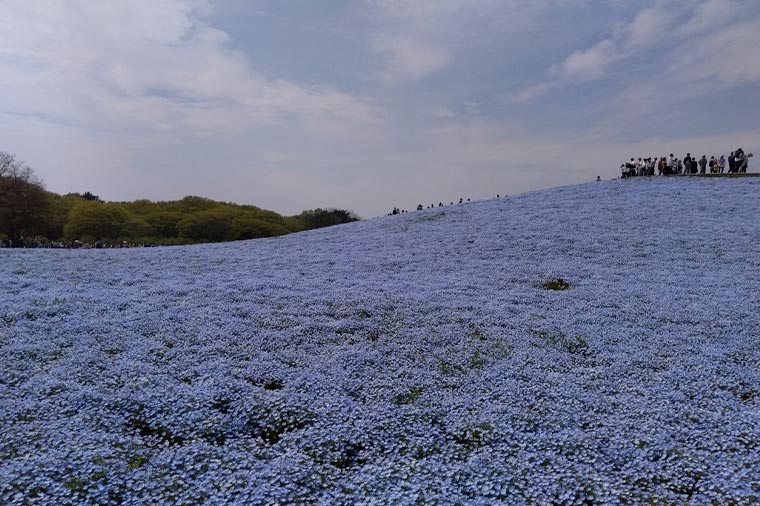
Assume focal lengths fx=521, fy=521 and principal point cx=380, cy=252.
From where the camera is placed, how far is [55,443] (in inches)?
262

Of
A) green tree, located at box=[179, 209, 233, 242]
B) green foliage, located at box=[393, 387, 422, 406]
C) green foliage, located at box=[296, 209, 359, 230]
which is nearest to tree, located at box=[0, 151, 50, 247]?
green tree, located at box=[179, 209, 233, 242]

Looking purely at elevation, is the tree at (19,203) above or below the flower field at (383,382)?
above

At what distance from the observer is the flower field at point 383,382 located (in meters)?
6.22

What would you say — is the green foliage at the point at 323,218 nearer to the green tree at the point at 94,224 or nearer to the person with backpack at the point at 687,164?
the green tree at the point at 94,224

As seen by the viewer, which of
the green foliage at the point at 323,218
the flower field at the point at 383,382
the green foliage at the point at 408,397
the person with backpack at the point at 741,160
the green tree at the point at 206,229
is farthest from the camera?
the green foliage at the point at 323,218

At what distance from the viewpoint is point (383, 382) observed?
884cm

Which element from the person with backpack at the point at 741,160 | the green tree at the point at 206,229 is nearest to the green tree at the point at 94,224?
the green tree at the point at 206,229

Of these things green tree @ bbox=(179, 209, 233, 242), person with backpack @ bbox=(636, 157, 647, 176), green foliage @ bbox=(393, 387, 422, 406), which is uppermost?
person with backpack @ bbox=(636, 157, 647, 176)

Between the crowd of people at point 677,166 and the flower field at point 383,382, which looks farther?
Result: the crowd of people at point 677,166

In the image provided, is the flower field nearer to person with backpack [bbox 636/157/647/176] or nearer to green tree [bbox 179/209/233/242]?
person with backpack [bbox 636/157/647/176]

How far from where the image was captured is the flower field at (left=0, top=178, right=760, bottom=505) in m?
6.22

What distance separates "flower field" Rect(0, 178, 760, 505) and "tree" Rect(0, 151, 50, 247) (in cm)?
3456

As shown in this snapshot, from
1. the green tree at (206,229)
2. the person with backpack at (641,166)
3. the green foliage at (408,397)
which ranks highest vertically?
the person with backpack at (641,166)

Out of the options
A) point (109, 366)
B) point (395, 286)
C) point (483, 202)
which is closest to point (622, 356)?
point (395, 286)
